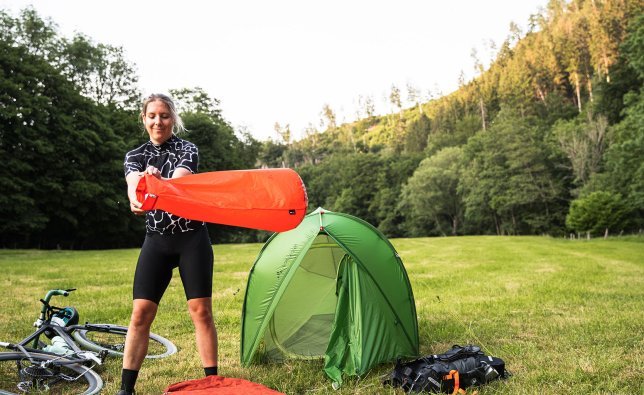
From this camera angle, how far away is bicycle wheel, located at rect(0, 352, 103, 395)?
439cm

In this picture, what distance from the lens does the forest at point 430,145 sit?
2950 centimetres

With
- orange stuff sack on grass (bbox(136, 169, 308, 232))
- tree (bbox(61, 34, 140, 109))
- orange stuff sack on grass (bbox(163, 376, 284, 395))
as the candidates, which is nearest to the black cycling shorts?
orange stuff sack on grass (bbox(136, 169, 308, 232))

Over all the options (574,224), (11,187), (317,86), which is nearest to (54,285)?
(11,187)

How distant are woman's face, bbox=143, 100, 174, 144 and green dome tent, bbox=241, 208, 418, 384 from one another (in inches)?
83.0

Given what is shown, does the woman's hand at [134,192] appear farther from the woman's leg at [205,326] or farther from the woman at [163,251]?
the woman's leg at [205,326]

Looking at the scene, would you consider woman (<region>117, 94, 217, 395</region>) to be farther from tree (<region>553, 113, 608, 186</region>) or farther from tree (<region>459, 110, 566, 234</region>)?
tree (<region>459, 110, 566, 234</region>)

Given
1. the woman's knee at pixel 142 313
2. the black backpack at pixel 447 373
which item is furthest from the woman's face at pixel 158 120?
the black backpack at pixel 447 373

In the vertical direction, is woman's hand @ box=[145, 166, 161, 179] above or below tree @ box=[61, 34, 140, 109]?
below

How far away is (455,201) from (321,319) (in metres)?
57.6

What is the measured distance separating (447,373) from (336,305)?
159 centimetres

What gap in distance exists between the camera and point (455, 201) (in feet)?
203

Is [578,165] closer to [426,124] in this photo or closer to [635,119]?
[635,119]

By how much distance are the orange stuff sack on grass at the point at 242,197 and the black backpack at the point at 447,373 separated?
76.6 inches

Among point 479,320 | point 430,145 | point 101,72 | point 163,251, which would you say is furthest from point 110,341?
point 430,145
